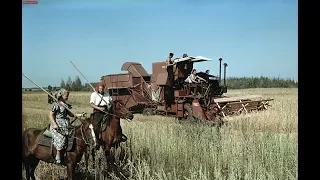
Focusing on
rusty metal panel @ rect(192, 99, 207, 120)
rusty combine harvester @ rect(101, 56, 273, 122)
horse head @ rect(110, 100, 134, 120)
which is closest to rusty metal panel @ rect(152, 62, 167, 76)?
rusty combine harvester @ rect(101, 56, 273, 122)

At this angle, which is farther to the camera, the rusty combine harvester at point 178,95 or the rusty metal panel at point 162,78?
the rusty metal panel at point 162,78

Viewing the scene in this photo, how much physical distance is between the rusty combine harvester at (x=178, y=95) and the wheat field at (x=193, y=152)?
1328 mm

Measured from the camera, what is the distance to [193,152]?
509 centimetres

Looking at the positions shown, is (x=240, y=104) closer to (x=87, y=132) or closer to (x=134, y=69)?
(x=134, y=69)

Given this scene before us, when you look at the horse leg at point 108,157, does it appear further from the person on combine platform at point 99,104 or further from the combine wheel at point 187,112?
the combine wheel at point 187,112

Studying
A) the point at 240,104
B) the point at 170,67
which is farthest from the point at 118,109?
the point at 240,104

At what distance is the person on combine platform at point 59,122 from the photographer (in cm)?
374

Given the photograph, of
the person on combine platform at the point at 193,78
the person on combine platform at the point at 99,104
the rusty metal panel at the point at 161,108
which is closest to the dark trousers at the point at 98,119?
the person on combine platform at the point at 99,104

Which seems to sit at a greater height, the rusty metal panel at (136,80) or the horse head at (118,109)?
the rusty metal panel at (136,80)

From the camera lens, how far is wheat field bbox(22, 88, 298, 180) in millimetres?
4223

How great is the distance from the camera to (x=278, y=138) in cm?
505

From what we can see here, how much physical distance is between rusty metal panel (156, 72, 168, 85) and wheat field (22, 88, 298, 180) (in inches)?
64.1

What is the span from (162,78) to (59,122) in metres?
4.07
